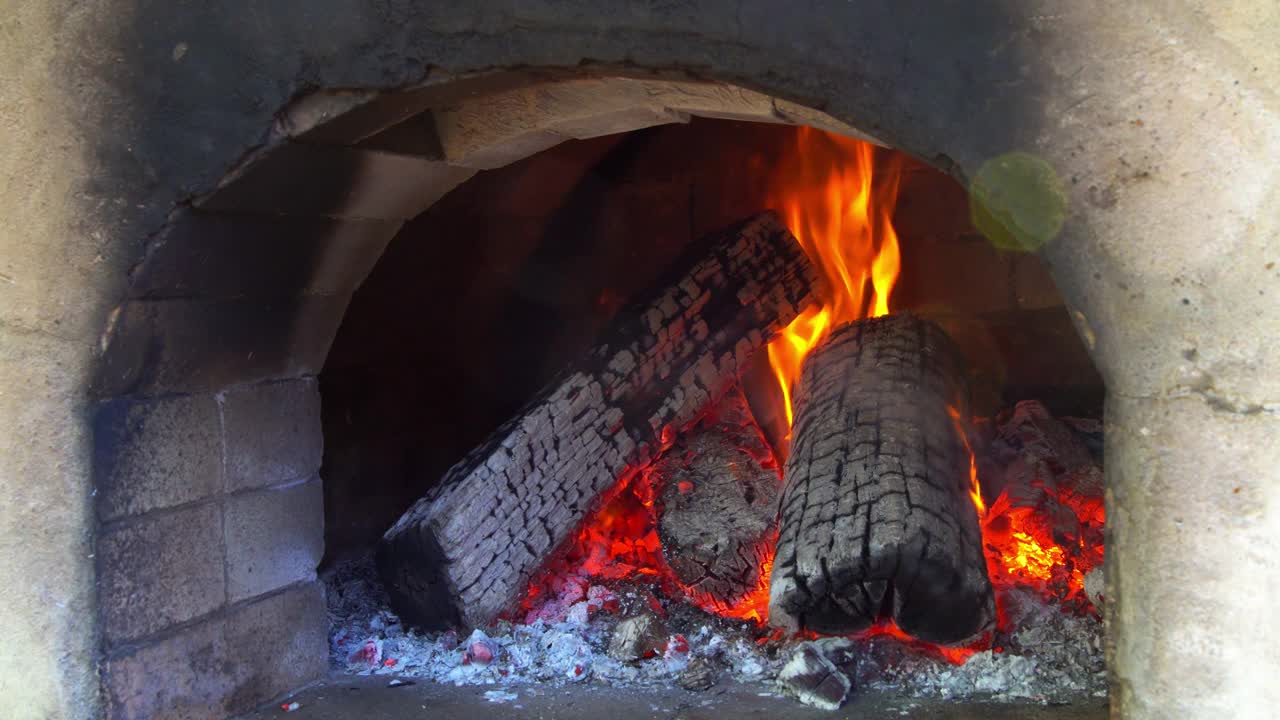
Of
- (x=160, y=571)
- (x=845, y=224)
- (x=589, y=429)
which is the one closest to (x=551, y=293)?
(x=589, y=429)

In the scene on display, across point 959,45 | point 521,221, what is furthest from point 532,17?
point 521,221

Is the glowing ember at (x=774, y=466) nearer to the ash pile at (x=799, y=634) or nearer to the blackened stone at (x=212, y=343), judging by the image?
the ash pile at (x=799, y=634)

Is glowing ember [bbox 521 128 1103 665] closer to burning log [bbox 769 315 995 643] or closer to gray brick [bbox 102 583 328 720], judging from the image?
burning log [bbox 769 315 995 643]

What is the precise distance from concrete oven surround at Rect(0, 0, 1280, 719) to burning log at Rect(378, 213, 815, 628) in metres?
0.33

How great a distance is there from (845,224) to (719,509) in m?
1.24

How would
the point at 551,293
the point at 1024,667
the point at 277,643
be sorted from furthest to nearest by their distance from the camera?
the point at 551,293 → the point at 277,643 → the point at 1024,667

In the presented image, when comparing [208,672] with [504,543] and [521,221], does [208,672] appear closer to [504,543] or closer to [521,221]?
[504,543]

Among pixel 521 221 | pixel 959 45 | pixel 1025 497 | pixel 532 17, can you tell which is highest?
pixel 521 221

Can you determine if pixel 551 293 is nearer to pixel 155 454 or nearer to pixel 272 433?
pixel 272 433

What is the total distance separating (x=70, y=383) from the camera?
2.10 m

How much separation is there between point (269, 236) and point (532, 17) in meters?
0.87

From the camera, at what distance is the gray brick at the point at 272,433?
8.11ft

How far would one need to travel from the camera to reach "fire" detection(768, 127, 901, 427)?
3.60 meters

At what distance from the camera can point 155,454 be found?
2260 mm
